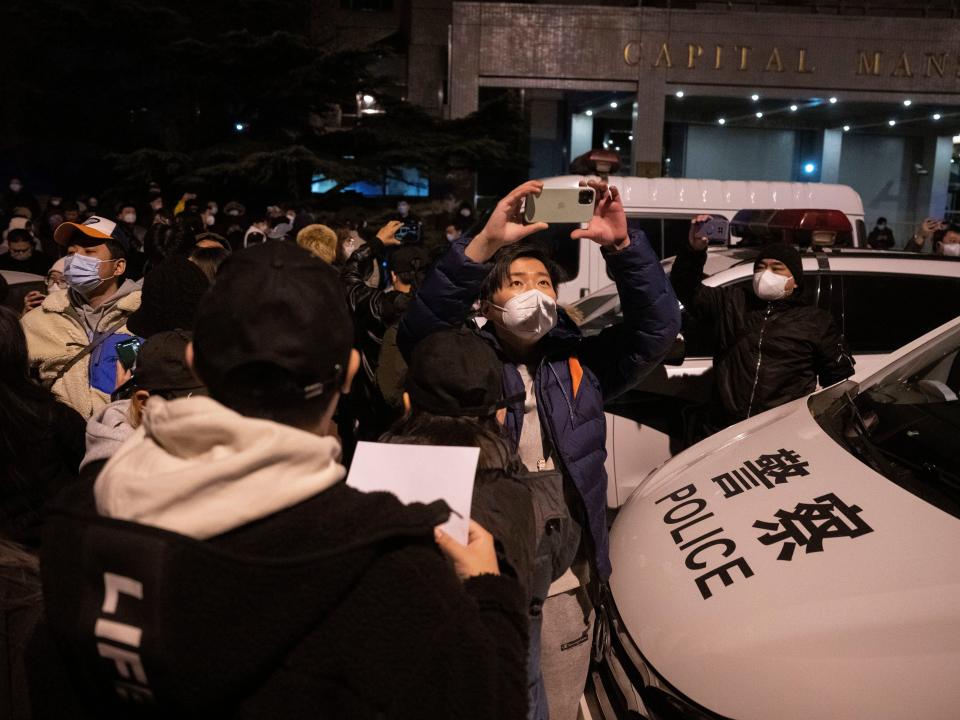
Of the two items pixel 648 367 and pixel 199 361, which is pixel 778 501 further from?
pixel 199 361

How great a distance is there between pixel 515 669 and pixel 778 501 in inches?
67.6

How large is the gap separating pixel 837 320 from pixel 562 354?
10.8 ft

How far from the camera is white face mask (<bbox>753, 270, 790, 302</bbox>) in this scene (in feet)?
15.0

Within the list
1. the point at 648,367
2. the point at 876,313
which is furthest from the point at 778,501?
the point at 876,313

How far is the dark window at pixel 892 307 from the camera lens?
17.1 feet

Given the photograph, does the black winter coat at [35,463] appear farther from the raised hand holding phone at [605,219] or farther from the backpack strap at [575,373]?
the raised hand holding phone at [605,219]

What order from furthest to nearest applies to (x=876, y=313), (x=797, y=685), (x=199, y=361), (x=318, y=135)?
1. (x=318, y=135)
2. (x=876, y=313)
3. (x=797, y=685)
4. (x=199, y=361)

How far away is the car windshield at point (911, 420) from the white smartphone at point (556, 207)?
1347mm

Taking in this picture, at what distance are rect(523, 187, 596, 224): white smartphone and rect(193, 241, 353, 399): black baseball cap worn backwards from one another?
44.2 inches

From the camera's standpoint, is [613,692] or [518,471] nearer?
[518,471]

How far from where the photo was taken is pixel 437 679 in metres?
1.15

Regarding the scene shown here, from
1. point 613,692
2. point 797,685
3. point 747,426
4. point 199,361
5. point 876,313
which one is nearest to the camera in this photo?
point 199,361

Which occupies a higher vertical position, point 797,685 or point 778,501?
point 778,501

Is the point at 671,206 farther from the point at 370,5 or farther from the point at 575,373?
the point at 370,5
